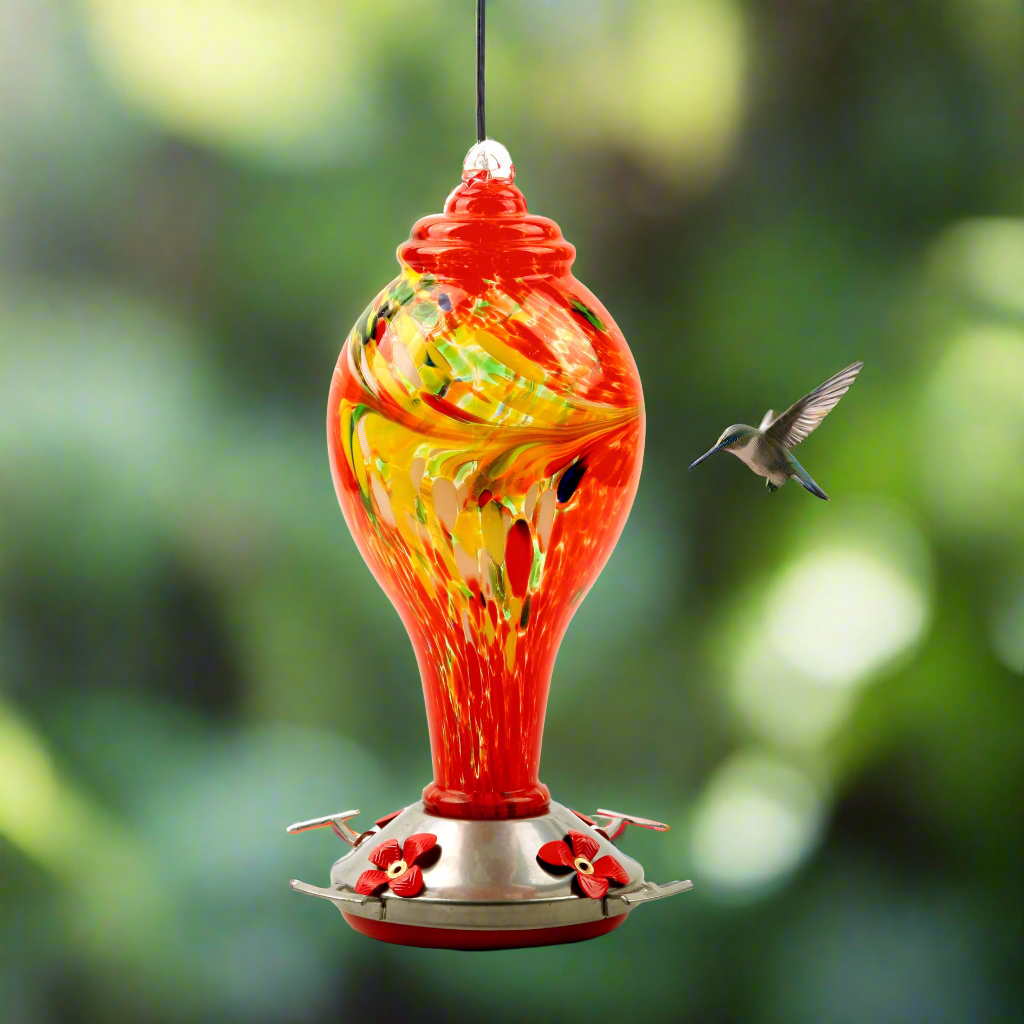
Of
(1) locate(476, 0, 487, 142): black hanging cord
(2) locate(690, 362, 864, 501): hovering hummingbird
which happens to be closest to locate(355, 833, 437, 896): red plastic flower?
(2) locate(690, 362, 864, 501): hovering hummingbird

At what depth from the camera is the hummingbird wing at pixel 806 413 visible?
31.8 inches

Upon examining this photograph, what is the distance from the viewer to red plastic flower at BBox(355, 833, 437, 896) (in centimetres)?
75

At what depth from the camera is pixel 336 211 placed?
1508 mm

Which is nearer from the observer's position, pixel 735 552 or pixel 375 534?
pixel 375 534

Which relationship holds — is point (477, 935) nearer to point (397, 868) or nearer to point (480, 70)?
point (397, 868)

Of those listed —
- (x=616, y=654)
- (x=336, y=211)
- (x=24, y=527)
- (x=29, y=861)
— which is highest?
(x=336, y=211)

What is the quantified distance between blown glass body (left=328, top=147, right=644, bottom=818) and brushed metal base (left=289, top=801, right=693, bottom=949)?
0.02m

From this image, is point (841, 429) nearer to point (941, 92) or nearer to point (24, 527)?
point (941, 92)

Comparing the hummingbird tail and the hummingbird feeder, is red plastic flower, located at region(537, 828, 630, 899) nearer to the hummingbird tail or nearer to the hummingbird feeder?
the hummingbird feeder

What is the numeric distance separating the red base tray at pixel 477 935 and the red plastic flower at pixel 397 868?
22 millimetres

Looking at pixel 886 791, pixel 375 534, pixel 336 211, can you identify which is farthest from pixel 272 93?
pixel 886 791

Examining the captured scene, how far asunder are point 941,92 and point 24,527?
1.16m

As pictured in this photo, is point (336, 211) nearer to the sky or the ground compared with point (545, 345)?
nearer to the sky

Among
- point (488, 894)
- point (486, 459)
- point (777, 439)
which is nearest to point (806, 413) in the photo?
point (777, 439)
